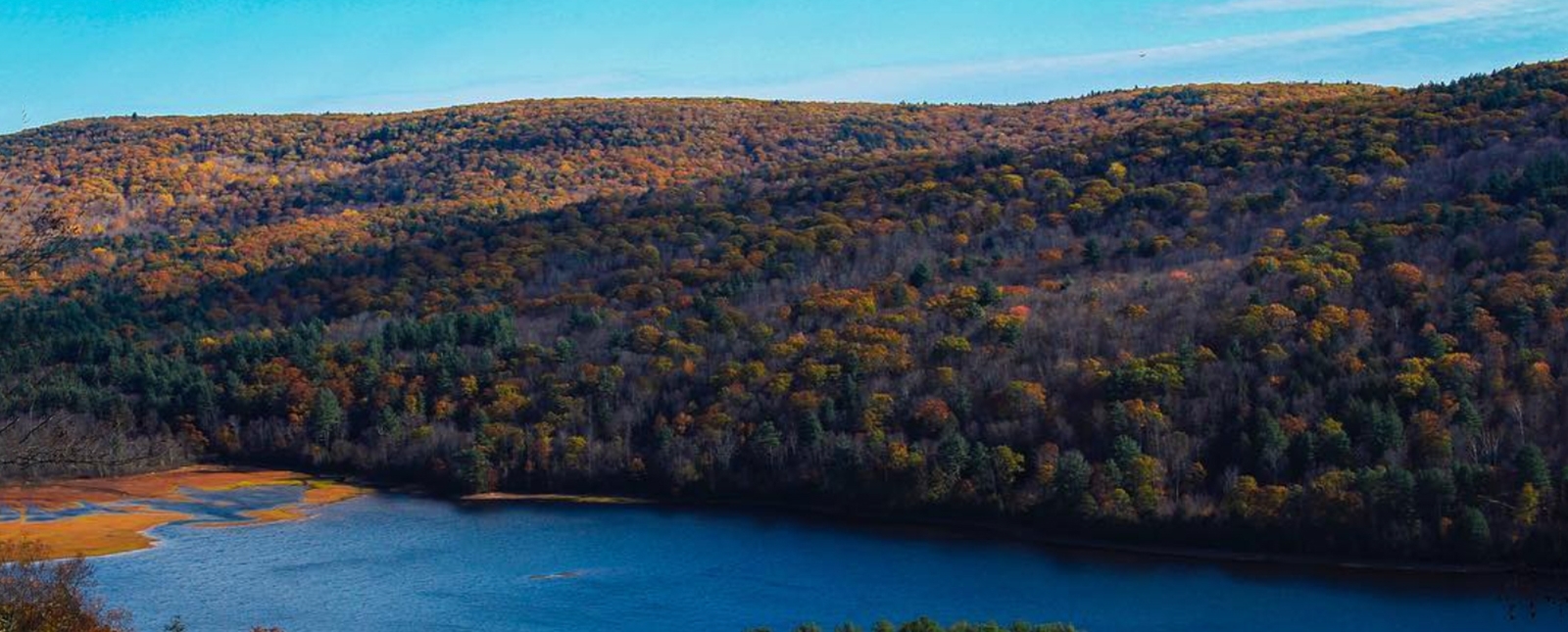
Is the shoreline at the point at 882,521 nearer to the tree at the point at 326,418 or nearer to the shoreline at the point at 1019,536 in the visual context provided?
the shoreline at the point at 1019,536

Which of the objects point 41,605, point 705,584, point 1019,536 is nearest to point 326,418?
point 705,584

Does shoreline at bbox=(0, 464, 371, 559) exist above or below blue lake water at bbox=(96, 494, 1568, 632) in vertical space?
below

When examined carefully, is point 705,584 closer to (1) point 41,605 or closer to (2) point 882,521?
(2) point 882,521

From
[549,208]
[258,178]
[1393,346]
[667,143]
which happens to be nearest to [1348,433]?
[1393,346]

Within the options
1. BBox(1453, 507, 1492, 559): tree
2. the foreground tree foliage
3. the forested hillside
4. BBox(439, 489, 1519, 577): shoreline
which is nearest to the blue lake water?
BBox(439, 489, 1519, 577): shoreline

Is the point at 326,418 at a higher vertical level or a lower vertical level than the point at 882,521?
higher

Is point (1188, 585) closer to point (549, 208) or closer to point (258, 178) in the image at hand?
point (549, 208)

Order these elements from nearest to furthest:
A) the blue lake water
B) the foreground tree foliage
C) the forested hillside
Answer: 1. the foreground tree foliage
2. the blue lake water
3. the forested hillside

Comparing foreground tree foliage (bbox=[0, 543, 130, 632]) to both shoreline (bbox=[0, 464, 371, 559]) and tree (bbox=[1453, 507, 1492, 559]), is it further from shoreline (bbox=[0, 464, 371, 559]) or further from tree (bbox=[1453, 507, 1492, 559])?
tree (bbox=[1453, 507, 1492, 559])
